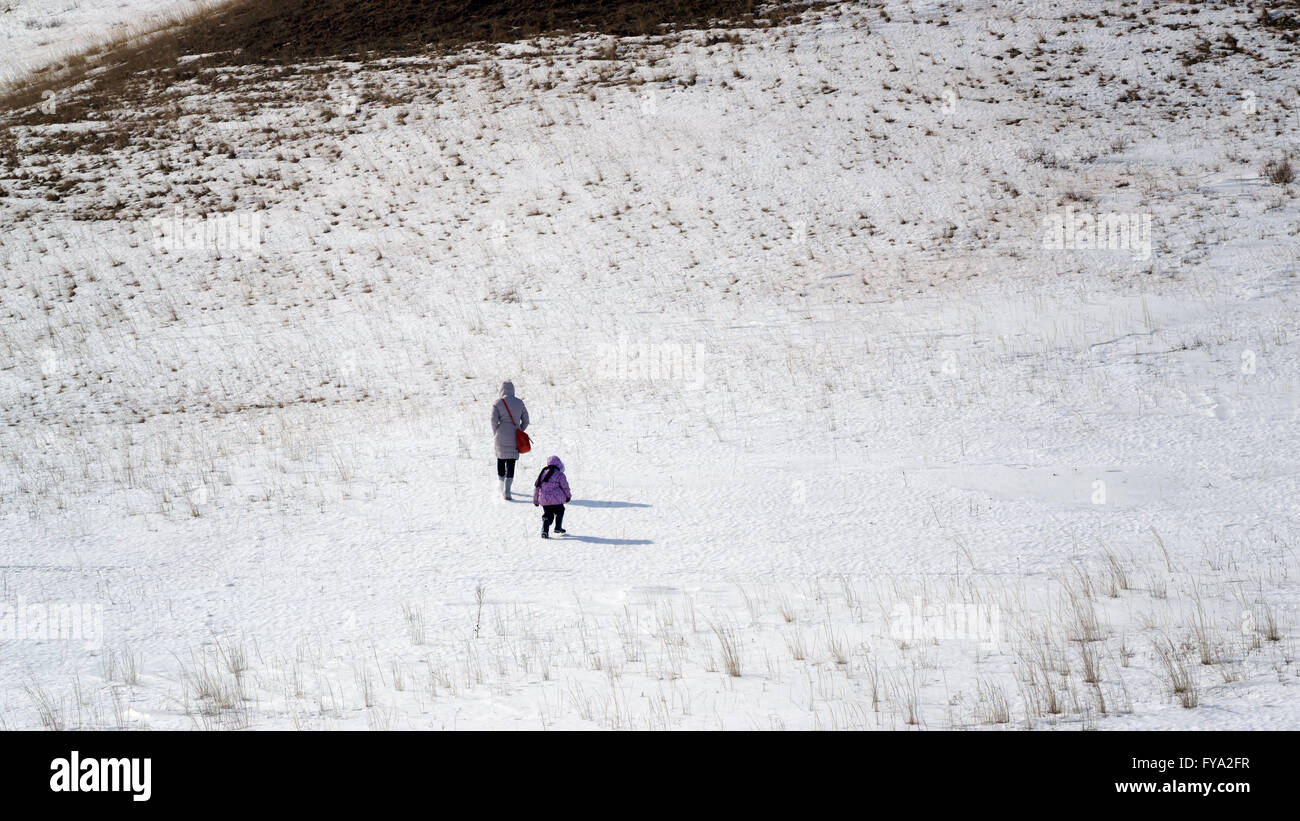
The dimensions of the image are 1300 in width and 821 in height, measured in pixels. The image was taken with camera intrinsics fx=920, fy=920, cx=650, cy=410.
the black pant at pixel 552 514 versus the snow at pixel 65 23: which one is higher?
the snow at pixel 65 23

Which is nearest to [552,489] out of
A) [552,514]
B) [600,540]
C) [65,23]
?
[552,514]

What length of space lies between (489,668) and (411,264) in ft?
57.1

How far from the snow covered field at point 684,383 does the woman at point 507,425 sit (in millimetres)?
549

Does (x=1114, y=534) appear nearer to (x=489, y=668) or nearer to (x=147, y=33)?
(x=489, y=668)

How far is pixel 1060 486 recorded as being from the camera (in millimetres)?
10484

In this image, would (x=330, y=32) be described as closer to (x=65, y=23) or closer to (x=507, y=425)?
(x=65, y=23)

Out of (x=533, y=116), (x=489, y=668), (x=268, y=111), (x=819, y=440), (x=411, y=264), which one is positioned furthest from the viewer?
(x=268, y=111)

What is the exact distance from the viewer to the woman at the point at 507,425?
38.4 ft

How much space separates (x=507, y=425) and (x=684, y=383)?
4578 mm

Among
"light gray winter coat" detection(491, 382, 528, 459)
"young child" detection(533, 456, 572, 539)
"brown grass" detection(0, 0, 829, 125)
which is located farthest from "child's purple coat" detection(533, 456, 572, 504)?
"brown grass" detection(0, 0, 829, 125)

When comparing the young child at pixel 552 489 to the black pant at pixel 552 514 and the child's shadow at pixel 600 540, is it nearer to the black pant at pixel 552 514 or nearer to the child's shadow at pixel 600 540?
the black pant at pixel 552 514

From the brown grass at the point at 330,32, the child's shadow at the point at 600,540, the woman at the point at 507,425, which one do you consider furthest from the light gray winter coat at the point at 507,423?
the brown grass at the point at 330,32

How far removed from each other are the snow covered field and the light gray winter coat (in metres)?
0.74

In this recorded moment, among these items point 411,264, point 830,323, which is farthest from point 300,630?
point 411,264
